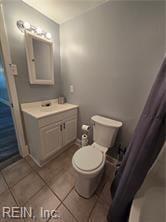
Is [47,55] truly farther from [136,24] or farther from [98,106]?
[136,24]

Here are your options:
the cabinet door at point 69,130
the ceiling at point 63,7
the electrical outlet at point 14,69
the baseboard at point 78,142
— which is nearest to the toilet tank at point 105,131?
the cabinet door at point 69,130

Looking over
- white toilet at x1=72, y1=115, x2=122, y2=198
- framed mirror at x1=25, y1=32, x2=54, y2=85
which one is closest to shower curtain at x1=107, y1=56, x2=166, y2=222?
white toilet at x1=72, y1=115, x2=122, y2=198

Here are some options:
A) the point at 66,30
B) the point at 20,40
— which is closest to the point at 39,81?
the point at 20,40

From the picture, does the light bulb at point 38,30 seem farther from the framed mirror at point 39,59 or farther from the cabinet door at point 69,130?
the cabinet door at point 69,130

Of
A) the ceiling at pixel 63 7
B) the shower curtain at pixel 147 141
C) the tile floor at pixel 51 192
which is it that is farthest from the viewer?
the ceiling at pixel 63 7

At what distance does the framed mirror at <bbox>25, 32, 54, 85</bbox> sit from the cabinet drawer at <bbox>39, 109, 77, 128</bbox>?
0.64 meters

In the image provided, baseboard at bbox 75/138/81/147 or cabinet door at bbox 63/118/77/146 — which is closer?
cabinet door at bbox 63/118/77/146

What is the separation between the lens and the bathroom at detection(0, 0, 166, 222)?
1114 mm

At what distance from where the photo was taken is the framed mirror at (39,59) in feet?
4.90

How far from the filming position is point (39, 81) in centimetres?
168

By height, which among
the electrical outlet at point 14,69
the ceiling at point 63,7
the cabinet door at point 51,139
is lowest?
the cabinet door at point 51,139

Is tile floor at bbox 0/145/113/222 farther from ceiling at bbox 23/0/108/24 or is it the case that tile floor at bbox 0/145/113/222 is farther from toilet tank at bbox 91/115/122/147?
ceiling at bbox 23/0/108/24

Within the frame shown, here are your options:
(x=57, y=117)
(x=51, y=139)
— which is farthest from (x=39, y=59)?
(x=51, y=139)

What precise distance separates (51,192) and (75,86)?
5.28ft
